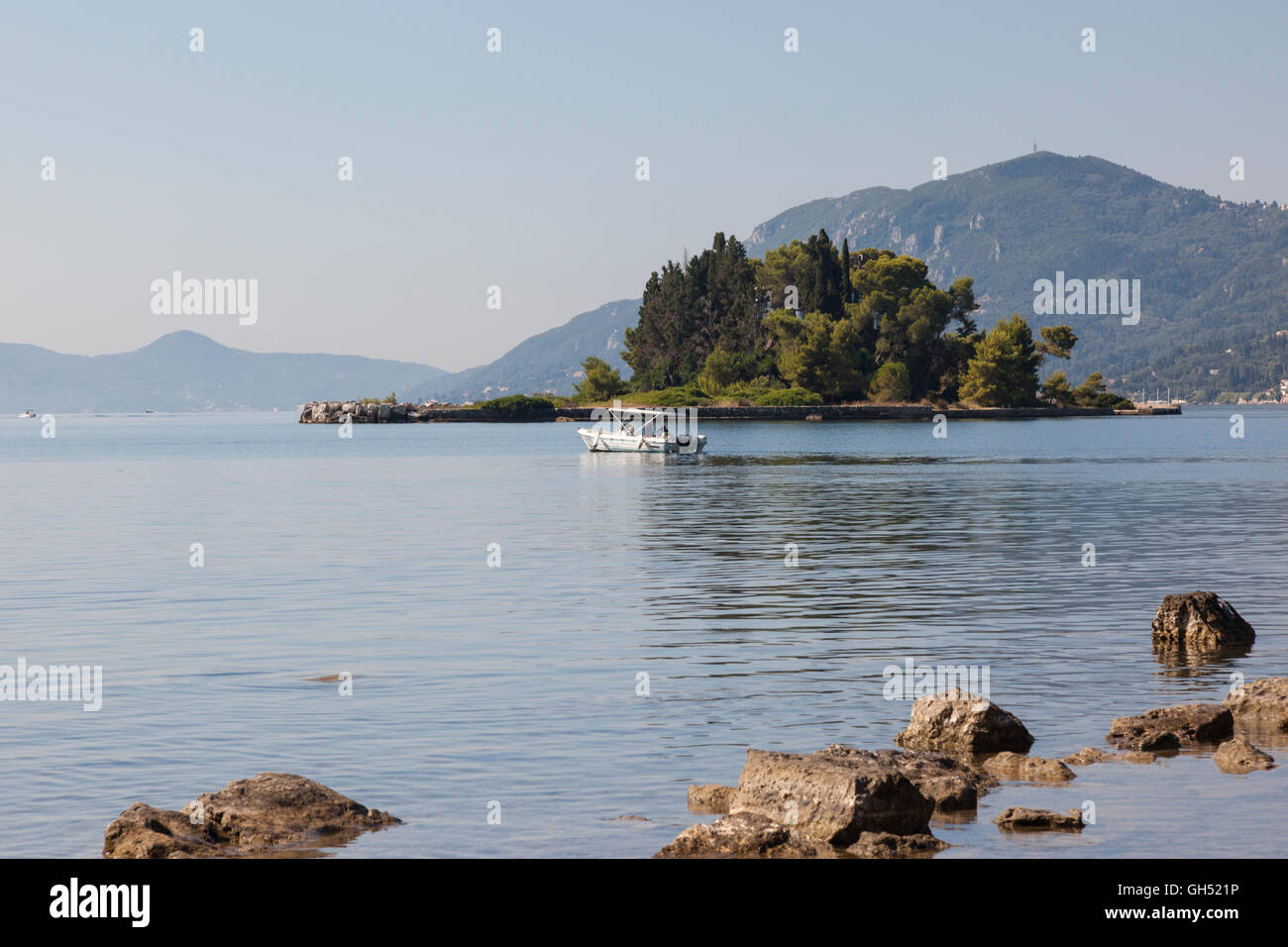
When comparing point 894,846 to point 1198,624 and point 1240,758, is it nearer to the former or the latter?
point 1240,758

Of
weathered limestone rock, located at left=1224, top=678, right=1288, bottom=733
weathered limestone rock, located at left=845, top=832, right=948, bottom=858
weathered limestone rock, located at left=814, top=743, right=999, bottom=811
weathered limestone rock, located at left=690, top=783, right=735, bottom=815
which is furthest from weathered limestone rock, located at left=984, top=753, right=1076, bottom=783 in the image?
weathered limestone rock, located at left=1224, top=678, right=1288, bottom=733

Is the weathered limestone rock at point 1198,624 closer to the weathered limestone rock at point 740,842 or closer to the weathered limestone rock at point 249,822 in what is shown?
the weathered limestone rock at point 740,842

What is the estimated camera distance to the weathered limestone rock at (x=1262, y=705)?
816 inches

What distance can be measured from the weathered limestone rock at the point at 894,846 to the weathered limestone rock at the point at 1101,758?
4337 millimetres

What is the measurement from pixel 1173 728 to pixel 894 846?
6959mm

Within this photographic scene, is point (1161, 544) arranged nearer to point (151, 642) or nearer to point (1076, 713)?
point (1076, 713)

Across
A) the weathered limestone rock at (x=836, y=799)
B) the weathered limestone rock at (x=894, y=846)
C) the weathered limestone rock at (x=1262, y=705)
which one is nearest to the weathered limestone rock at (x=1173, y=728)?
the weathered limestone rock at (x=1262, y=705)

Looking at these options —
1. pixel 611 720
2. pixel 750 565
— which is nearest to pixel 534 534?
pixel 750 565

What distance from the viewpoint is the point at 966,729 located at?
63.9 feet

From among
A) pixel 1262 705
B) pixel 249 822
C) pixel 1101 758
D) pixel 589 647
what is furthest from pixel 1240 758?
pixel 589 647

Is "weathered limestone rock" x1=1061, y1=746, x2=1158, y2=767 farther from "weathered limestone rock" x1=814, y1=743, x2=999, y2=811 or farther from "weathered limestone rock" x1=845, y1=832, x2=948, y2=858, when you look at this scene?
"weathered limestone rock" x1=845, y1=832, x2=948, y2=858
